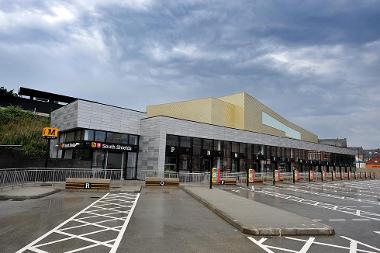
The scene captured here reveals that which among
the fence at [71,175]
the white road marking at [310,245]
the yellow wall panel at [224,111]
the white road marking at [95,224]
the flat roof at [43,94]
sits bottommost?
the white road marking at [95,224]

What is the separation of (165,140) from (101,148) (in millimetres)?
6358

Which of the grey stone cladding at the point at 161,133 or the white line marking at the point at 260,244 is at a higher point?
the grey stone cladding at the point at 161,133

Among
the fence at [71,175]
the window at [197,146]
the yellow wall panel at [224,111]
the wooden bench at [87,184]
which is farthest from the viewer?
the yellow wall panel at [224,111]

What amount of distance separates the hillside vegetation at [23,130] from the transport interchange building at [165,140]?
2.26 m

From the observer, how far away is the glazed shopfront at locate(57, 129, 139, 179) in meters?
26.8

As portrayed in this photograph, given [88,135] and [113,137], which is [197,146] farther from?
[88,135]

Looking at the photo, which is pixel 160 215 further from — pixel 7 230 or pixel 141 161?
pixel 141 161

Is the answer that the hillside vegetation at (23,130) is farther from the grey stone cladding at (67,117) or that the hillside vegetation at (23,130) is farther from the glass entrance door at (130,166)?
the glass entrance door at (130,166)

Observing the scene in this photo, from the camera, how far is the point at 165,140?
2923cm

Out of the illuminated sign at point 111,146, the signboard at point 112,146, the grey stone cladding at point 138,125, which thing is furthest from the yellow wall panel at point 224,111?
the illuminated sign at point 111,146

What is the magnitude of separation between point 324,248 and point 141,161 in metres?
24.4

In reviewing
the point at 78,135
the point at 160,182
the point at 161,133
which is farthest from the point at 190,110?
the point at 160,182

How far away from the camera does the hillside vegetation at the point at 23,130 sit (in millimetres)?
30469

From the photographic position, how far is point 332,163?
2408 inches
